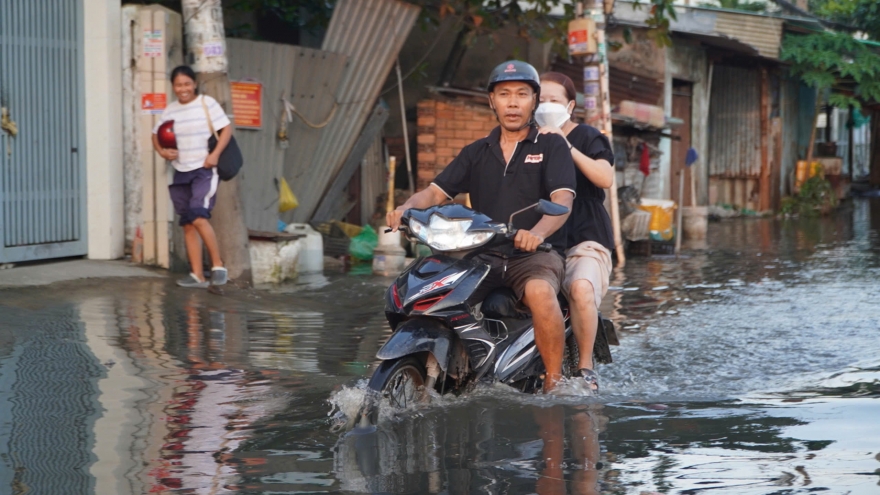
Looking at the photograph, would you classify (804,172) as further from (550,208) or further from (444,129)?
(550,208)

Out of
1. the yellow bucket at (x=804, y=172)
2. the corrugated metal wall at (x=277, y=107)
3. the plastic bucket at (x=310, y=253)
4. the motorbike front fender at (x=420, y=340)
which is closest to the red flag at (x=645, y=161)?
the corrugated metal wall at (x=277, y=107)

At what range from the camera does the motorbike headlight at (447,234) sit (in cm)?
453

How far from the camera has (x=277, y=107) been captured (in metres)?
11.2

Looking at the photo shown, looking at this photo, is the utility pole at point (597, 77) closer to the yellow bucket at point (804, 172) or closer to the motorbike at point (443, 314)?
the motorbike at point (443, 314)

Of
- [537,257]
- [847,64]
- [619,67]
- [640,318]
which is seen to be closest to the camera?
[537,257]

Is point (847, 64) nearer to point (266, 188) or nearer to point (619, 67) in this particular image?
point (619, 67)

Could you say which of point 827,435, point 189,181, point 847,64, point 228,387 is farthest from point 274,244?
point 847,64

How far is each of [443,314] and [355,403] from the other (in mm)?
523

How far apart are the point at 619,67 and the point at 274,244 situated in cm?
889

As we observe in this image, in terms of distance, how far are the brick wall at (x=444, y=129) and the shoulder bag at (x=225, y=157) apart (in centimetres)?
474

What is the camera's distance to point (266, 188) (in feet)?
36.2

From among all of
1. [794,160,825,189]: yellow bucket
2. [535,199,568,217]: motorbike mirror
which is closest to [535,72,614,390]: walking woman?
[535,199,568,217]: motorbike mirror

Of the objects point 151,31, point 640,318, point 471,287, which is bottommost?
point 640,318

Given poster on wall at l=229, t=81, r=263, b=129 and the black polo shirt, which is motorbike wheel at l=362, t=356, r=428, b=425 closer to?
the black polo shirt
